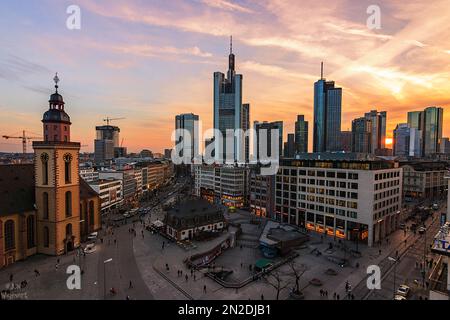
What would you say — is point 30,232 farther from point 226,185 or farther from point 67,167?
point 226,185

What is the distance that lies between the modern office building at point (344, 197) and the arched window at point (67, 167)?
61316 mm

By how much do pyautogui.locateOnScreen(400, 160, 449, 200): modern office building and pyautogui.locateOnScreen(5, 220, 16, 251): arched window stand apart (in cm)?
14893

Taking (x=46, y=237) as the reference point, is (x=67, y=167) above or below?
above

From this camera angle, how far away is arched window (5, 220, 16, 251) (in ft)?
154

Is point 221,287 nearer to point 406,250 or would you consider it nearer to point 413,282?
point 413,282

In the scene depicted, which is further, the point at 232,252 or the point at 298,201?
the point at 298,201

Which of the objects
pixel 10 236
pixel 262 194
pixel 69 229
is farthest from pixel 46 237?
pixel 262 194

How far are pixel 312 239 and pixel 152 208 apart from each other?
65.8 m

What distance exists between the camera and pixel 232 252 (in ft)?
195

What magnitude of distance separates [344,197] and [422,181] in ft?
271

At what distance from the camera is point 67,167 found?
54.3m

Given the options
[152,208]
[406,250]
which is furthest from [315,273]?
[152,208]

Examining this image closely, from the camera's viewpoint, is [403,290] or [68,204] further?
[68,204]
